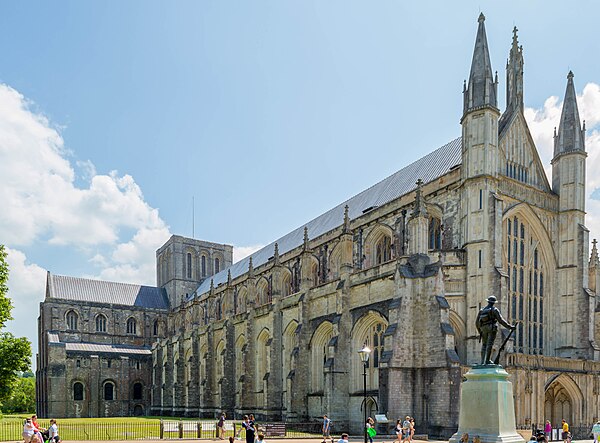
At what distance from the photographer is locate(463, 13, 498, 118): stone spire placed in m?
29.8

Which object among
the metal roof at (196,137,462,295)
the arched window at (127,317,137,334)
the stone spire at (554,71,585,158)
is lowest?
the arched window at (127,317,137,334)

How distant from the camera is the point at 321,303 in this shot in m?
34.1

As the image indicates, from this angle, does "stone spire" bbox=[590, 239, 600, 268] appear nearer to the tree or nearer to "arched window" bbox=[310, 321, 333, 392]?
"arched window" bbox=[310, 321, 333, 392]

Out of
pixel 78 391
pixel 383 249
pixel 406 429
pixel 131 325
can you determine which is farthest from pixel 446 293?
pixel 131 325

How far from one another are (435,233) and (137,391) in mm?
48268

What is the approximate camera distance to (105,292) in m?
77.6

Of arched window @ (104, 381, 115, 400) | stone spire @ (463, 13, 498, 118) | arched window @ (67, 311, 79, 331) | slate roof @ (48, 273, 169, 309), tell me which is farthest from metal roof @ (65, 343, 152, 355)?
stone spire @ (463, 13, 498, 118)

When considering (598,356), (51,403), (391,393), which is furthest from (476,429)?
(51,403)

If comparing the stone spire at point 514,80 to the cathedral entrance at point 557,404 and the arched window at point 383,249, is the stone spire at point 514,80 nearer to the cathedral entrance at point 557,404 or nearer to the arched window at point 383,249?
the arched window at point 383,249

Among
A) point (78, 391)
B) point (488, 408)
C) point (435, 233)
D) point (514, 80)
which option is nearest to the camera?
point (488, 408)

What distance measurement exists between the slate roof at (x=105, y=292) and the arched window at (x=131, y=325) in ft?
7.50

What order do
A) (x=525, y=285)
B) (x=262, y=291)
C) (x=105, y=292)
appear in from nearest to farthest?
(x=525, y=285), (x=262, y=291), (x=105, y=292)

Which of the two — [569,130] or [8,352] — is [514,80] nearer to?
[569,130]

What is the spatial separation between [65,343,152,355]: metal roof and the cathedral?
2521 cm
